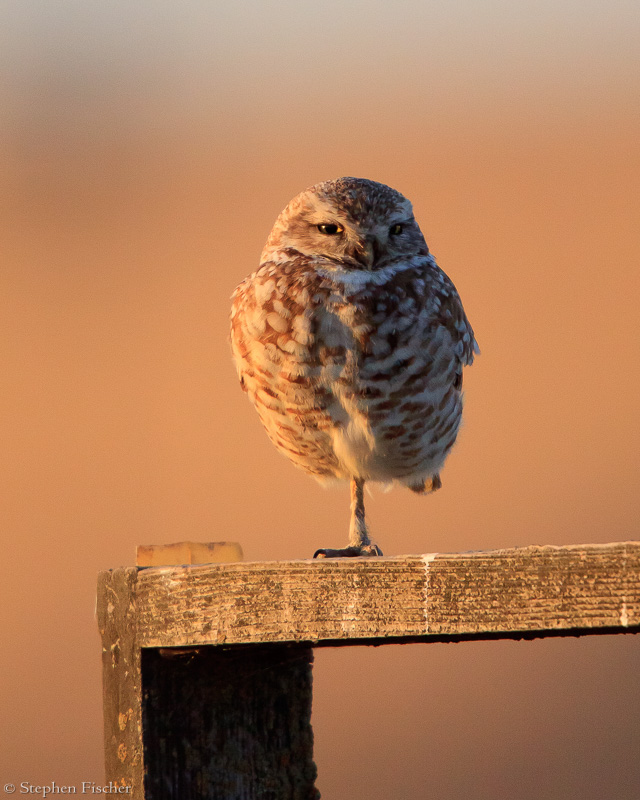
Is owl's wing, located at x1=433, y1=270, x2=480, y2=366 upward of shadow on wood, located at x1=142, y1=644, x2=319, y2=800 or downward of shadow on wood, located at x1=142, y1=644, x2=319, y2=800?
upward

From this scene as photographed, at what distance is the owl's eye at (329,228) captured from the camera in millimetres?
3850

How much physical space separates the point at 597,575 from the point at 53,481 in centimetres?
1009

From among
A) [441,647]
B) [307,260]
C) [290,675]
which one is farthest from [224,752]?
[441,647]

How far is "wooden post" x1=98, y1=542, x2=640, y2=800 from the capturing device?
6.89ft

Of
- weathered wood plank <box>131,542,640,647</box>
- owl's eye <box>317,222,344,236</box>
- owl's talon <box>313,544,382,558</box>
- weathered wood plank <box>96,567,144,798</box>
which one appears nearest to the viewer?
weathered wood plank <box>131,542,640,647</box>

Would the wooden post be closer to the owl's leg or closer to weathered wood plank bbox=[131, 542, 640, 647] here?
weathered wood plank bbox=[131, 542, 640, 647]

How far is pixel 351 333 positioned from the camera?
12.2 ft

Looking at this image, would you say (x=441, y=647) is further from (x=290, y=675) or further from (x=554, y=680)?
(x=290, y=675)

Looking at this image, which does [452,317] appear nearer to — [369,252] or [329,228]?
[369,252]

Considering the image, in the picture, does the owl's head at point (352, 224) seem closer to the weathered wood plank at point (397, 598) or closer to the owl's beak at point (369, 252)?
the owl's beak at point (369, 252)

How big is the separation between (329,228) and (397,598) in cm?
189

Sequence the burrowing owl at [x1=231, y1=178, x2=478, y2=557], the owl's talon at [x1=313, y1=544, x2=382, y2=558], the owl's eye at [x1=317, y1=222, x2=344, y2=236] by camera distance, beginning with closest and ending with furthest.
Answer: the owl's talon at [x1=313, y1=544, x2=382, y2=558]
the burrowing owl at [x1=231, y1=178, x2=478, y2=557]
the owl's eye at [x1=317, y1=222, x2=344, y2=236]

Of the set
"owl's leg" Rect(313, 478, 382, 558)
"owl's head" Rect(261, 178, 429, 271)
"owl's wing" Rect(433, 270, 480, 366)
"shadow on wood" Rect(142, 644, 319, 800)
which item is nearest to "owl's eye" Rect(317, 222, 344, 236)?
"owl's head" Rect(261, 178, 429, 271)

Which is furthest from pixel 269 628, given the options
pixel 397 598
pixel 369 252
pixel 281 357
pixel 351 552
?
pixel 369 252
